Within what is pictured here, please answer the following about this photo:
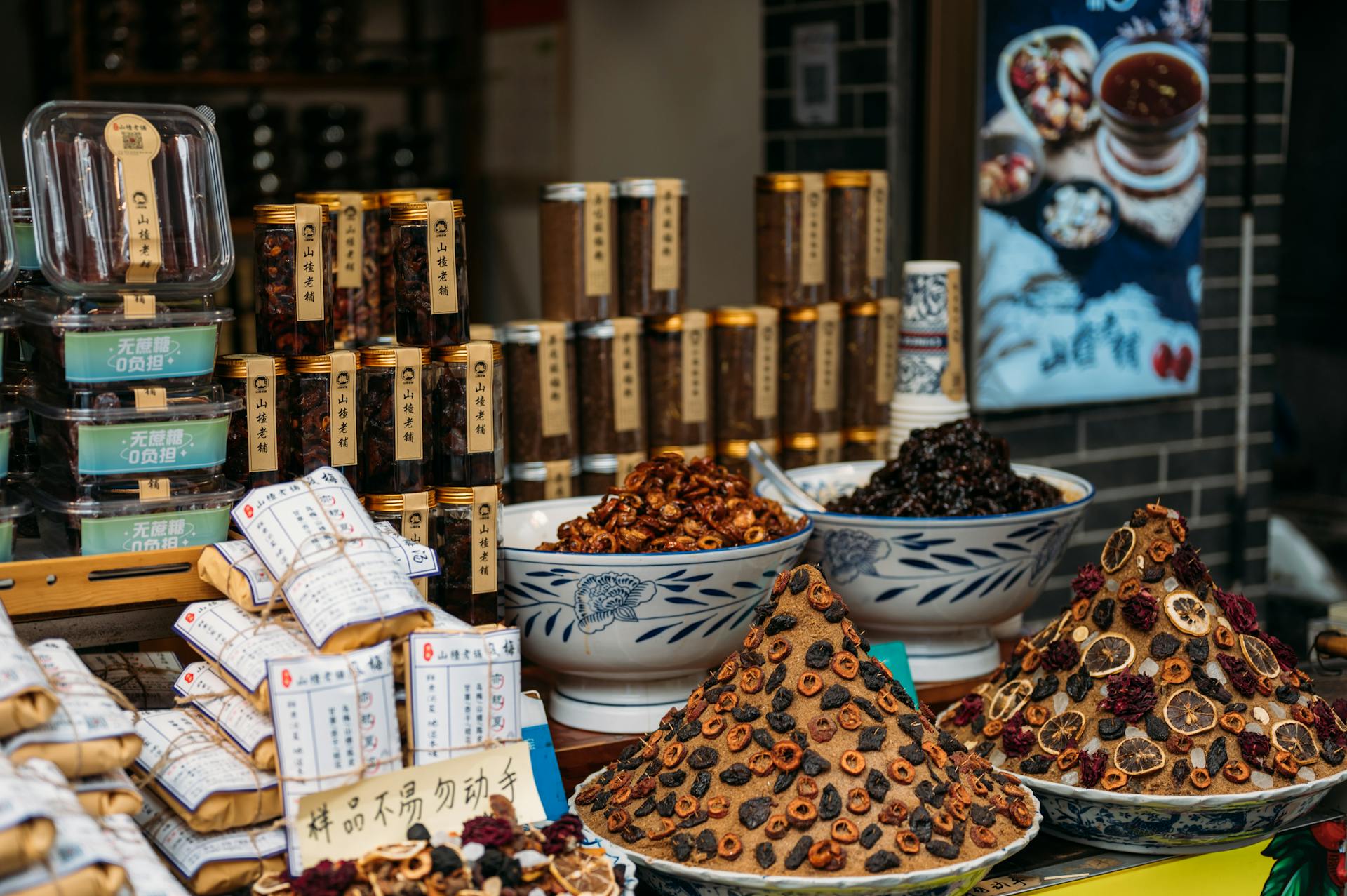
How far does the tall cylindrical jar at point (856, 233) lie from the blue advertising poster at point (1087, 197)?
600 millimetres

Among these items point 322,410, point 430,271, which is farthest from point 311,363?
point 430,271

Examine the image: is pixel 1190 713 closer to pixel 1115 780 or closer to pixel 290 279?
pixel 1115 780

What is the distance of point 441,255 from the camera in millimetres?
1361

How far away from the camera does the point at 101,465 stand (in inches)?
44.8

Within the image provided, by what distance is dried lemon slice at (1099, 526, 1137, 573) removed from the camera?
1.33 m

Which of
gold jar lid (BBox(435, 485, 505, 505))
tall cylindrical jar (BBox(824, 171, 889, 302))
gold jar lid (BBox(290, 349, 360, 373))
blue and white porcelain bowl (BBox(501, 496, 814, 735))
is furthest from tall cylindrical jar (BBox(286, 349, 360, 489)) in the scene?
tall cylindrical jar (BBox(824, 171, 889, 302))

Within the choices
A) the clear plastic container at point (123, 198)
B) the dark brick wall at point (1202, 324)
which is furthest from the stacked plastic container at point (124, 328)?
the dark brick wall at point (1202, 324)

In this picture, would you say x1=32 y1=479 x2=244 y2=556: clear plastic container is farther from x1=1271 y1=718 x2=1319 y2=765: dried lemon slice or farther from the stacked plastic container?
x1=1271 y1=718 x2=1319 y2=765: dried lemon slice

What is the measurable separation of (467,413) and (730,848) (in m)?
0.54

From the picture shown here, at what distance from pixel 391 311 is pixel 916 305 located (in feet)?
2.44

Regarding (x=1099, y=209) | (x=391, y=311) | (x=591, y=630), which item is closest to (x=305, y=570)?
(x=591, y=630)

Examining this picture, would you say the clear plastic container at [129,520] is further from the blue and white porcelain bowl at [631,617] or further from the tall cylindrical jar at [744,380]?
the tall cylindrical jar at [744,380]

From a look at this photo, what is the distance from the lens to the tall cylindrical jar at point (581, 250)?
173 cm

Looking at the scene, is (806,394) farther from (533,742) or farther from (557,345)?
(533,742)
